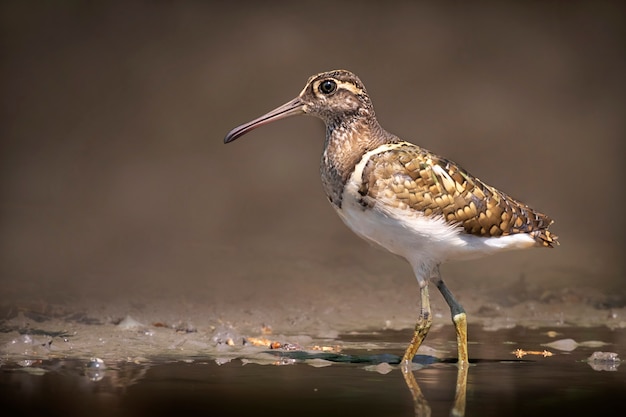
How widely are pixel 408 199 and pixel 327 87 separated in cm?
115

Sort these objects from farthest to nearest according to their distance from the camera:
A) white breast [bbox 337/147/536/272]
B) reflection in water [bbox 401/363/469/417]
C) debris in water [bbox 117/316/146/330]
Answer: debris in water [bbox 117/316/146/330] → white breast [bbox 337/147/536/272] → reflection in water [bbox 401/363/469/417]

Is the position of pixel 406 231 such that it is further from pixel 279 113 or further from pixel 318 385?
pixel 279 113

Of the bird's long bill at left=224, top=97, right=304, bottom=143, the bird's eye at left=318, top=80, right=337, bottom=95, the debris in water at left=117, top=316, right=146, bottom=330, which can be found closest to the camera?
the bird's eye at left=318, top=80, right=337, bottom=95

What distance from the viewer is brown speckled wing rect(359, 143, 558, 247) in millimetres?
9289

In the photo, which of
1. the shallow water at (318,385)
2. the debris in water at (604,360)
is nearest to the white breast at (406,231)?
the shallow water at (318,385)

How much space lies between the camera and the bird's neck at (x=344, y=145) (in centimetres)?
949

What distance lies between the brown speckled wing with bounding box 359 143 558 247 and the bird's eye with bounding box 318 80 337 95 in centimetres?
66

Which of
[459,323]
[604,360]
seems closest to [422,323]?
[459,323]

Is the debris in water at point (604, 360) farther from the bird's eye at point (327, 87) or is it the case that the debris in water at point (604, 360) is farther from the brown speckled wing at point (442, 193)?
the bird's eye at point (327, 87)

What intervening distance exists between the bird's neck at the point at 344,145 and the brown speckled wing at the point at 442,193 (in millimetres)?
167

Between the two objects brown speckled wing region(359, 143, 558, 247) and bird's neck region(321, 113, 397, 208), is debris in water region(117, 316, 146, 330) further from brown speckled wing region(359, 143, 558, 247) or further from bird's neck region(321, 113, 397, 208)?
brown speckled wing region(359, 143, 558, 247)

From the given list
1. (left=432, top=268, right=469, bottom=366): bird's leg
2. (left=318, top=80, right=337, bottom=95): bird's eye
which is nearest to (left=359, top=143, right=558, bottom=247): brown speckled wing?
(left=432, top=268, right=469, bottom=366): bird's leg

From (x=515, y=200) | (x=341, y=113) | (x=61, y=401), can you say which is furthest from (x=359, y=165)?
(x=61, y=401)

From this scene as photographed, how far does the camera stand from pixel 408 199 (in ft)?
30.5
